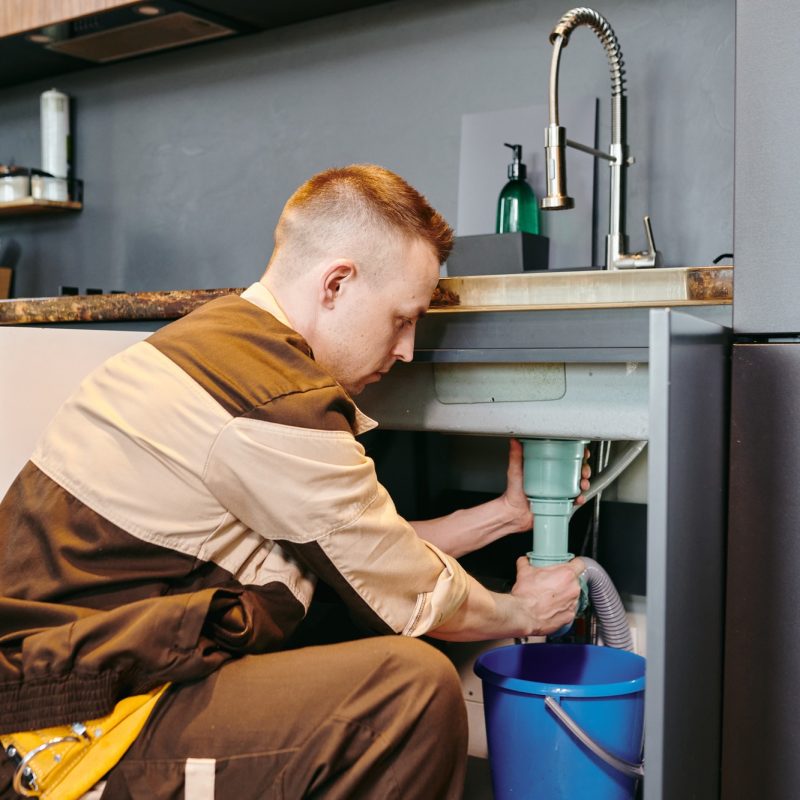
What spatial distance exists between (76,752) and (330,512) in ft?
1.12

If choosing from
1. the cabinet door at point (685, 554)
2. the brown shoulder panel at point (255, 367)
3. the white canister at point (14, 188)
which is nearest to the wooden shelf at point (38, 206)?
the white canister at point (14, 188)

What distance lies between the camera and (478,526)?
1573mm

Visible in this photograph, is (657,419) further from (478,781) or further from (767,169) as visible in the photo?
(478,781)

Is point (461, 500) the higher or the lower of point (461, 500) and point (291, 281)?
the lower

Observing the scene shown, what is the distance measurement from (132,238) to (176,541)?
187cm

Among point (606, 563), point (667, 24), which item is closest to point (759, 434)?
point (606, 563)

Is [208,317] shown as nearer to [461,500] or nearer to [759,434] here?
[759,434]

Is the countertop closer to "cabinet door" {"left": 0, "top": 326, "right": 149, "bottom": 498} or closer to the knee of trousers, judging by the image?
"cabinet door" {"left": 0, "top": 326, "right": 149, "bottom": 498}

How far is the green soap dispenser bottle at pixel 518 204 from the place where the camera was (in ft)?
6.36

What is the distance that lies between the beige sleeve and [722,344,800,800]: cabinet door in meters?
0.34

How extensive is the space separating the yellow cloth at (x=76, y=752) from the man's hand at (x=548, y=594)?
22.7 inches

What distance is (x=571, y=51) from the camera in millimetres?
1998

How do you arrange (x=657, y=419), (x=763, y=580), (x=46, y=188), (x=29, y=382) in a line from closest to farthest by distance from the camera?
(x=657, y=419)
(x=763, y=580)
(x=29, y=382)
(x=46, y=188)

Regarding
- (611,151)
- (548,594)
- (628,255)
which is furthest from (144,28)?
(548,594)
